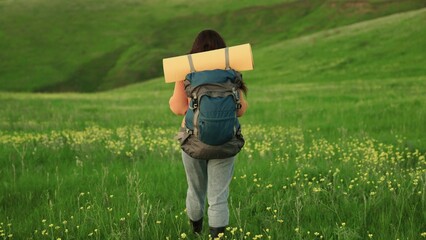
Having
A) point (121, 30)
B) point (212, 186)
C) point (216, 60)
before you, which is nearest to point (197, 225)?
point (212, 186)

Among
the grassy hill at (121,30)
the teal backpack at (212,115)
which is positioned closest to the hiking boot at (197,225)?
the teal backpack at (212,115)

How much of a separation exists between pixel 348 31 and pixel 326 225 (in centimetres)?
6018

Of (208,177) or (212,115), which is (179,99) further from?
(208,177)

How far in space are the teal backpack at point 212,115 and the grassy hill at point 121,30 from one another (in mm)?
86922

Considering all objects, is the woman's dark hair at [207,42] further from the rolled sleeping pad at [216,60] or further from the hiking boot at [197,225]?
the hiking boot at [197,225]

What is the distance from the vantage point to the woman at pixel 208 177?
15.7 feet

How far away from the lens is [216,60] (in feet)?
15.4

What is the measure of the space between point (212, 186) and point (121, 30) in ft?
394

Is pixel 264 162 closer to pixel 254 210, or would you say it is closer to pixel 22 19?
pixel 254 210

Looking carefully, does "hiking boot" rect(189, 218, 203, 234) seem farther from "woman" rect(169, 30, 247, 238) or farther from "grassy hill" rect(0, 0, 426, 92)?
"grassy hill" rect(0, 0, 426, 92)

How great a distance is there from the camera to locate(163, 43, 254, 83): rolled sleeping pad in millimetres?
4703

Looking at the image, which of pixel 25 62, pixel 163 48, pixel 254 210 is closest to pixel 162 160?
pixel 254 210

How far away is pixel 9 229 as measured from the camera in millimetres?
4984

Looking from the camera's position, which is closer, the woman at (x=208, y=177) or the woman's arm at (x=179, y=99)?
the woman at (x=208, y=177)
